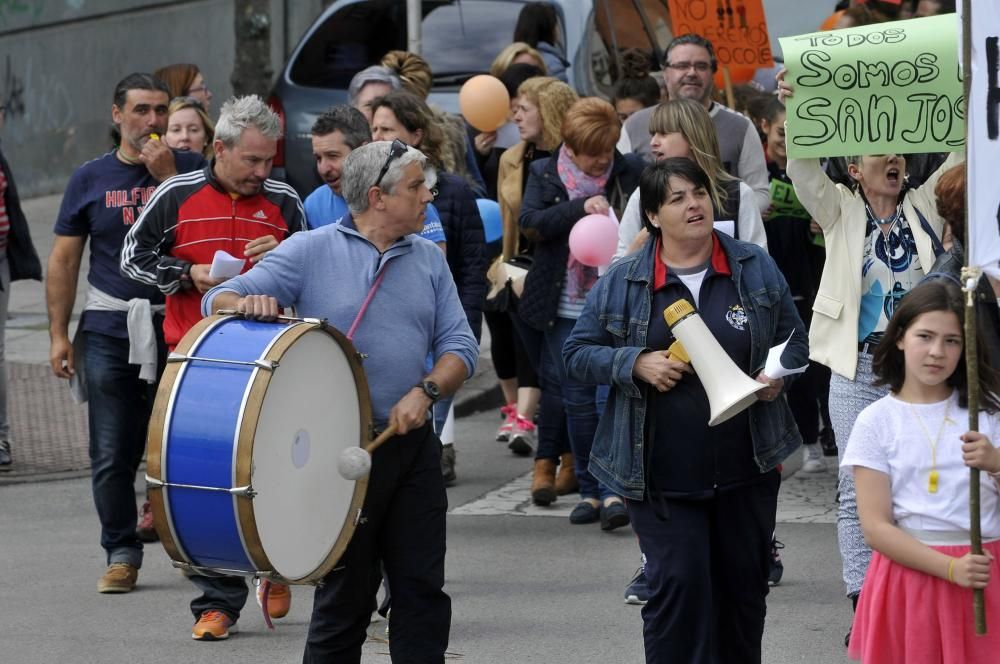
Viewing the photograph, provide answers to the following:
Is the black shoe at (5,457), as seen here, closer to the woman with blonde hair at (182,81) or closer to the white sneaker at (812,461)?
the woman with blonde hair at (182,81)

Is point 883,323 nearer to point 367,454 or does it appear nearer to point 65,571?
point 367,454

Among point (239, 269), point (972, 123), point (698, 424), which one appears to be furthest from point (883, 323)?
point (239, 269)

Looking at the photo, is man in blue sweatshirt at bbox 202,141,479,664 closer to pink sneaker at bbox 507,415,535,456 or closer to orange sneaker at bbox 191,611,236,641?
orange sneaker at bbox 191,611,236,641

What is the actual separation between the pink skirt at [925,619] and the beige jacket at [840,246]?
1.64m

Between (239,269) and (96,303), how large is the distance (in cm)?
134

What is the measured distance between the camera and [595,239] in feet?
25.0

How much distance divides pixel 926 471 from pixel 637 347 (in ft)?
3.19

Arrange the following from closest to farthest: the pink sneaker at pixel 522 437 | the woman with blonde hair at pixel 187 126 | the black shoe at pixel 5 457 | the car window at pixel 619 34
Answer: the woman with blonde hair at pixel 187 126
the black shoe at pixel 5 457
the pink sneaker at pixel 522 437
the car window at pixel 619 34

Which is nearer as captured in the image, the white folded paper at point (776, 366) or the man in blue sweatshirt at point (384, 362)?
the white folded paper at point (776, 366)

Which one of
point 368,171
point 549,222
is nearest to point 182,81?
point 549,222

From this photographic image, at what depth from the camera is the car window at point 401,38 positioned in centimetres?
1272

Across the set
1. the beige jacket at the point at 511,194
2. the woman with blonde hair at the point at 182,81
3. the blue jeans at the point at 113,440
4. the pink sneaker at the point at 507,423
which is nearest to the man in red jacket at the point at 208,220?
the blue jeans at the point at 113,440

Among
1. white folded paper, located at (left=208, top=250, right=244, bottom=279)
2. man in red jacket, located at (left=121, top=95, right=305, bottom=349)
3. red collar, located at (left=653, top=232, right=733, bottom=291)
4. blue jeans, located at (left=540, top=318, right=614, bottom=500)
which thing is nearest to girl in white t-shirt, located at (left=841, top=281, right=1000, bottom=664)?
red collar, located at (left=653, top=232, right=733, bottom=291)

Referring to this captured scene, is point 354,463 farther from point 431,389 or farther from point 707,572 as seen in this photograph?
point 707,572
